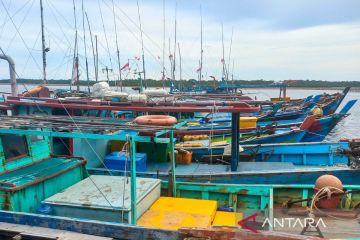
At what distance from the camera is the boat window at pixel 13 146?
6.52 meters

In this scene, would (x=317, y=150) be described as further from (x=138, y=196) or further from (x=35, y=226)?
(x=35, y=226)

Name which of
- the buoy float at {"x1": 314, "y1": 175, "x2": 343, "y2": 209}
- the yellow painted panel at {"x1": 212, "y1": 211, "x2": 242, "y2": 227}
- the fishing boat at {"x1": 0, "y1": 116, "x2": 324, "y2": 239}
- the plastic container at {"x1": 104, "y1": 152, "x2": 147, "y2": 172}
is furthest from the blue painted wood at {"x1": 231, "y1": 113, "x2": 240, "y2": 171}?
the yellow painted panel at {"x1": 212, "y1": 211, "x2": 242, "y2": 227}

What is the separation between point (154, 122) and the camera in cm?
640

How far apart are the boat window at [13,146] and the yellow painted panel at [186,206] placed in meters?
2.97

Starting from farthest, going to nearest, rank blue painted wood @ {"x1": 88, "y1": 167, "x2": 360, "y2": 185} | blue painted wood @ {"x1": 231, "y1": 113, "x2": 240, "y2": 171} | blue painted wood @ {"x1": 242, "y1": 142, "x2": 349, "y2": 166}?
blue painted wood @ {"x1": 242, "y1": 142, "x2": 349, "y2": 166} < blue painted wood @ {"x1": 231, "y1": 113, "x2": 240, "y2": 171} < blue painted wood @ {"x1": 88, "y1": 167, "x2": 360, "y2": 185}

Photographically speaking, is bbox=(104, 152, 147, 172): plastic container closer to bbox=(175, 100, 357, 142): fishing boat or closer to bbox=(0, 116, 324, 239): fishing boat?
bbox=(0, 116, 324, 239): fishing boat

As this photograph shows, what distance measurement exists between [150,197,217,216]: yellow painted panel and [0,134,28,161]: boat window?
297 cm

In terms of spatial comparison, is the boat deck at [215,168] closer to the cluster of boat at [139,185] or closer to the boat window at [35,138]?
the cluster of boat at [139,185]

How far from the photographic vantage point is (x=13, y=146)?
6711mm

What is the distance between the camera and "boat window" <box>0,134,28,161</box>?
257 inches

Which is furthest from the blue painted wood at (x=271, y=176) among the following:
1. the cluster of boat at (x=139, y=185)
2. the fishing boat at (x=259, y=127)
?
the fishing boat at (x=259, y=127)

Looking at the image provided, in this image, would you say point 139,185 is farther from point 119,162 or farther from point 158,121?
point 119,162

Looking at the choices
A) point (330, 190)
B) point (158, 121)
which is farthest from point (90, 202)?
point (330, 190)

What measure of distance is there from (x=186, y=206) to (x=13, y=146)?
367 centimetres
